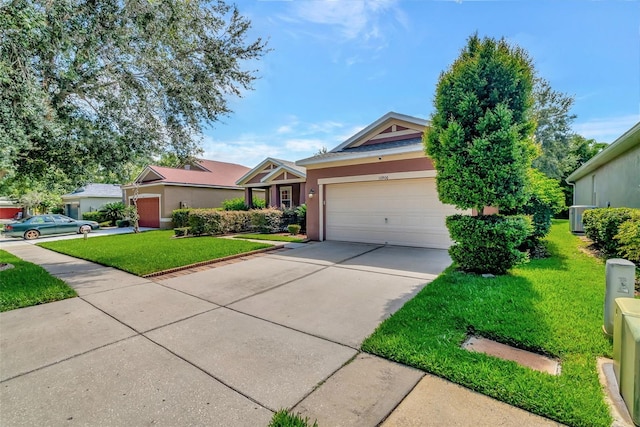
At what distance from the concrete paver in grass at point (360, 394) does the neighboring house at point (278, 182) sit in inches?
551

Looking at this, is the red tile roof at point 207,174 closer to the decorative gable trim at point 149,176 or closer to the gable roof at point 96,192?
the decorative gable trim at point 149,176

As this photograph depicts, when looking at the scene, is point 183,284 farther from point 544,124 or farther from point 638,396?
point 544,124

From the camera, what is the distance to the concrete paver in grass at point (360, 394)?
224 centimetres

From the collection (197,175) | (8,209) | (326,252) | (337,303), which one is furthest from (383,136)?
(8,209)

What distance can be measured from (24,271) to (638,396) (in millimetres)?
10627

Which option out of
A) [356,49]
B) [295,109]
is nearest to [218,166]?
[295,109]

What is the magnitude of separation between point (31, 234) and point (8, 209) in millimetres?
27185

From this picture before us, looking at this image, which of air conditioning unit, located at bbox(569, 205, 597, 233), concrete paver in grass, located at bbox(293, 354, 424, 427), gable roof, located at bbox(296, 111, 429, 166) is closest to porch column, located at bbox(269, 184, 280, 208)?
gable roof, located at bbox(296, 111, 429, 166)

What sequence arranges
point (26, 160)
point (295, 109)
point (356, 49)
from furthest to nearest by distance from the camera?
point (295, 109)
point (356, 49)
point (26, 160)

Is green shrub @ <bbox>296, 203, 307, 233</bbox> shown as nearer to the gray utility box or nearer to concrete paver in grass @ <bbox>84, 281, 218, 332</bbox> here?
concrete paver in grass @ <bbox>84, 281, 218, 332</bbox>

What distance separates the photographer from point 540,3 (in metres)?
6.80

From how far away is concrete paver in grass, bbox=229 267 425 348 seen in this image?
151 inches

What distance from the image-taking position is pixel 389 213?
10023 millimetres

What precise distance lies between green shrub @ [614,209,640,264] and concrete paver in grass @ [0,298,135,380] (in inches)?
324
